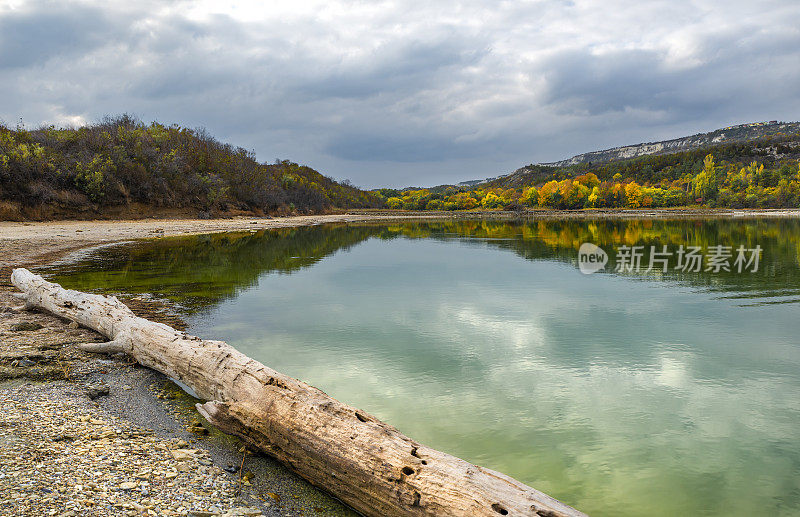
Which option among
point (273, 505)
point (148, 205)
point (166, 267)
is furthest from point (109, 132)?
point (273, 505)

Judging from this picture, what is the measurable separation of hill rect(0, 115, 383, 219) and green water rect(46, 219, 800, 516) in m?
28.3

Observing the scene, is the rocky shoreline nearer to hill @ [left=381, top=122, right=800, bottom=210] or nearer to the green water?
the green water

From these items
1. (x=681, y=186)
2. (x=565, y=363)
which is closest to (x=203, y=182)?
(x=565, y=363)

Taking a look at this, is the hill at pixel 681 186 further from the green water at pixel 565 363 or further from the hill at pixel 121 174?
the green water at pixel 565 363

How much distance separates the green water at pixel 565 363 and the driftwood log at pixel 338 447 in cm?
176

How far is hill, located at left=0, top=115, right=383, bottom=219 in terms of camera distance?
39281 millimetres

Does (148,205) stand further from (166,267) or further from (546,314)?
(546,314)

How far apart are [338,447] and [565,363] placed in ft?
18.3

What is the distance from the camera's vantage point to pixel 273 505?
397 centimetres

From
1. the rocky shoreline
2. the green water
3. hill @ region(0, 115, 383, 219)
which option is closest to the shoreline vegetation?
hill @ region(0, 115, 383, 219)

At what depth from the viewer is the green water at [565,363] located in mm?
5051

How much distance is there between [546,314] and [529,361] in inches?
156

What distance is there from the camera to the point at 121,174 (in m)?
47.2

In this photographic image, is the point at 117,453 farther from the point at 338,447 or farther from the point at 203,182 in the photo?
the point at 203,182
